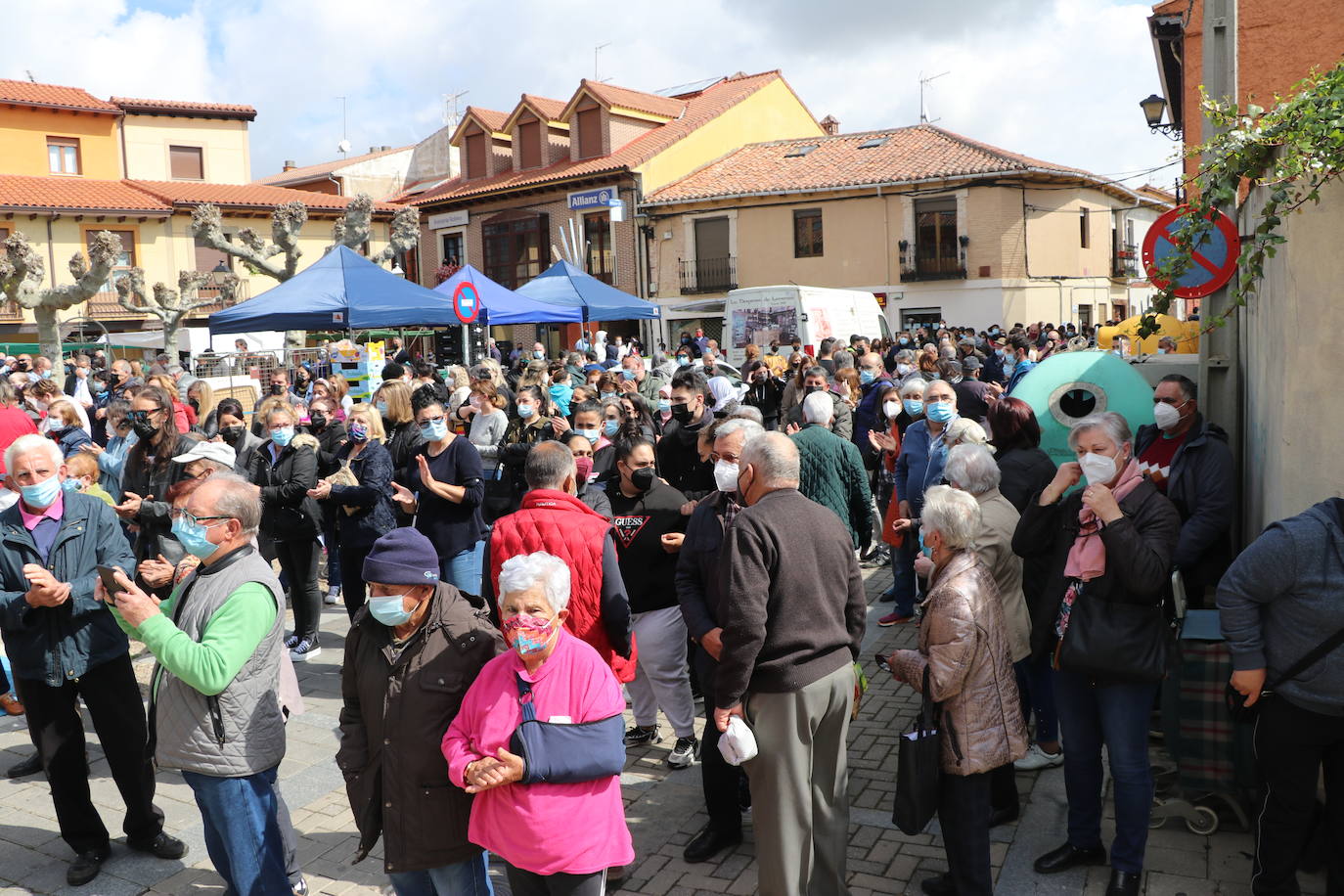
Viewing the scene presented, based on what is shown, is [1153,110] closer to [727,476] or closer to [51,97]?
[727,476]

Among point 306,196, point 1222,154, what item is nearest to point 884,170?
point 306,196

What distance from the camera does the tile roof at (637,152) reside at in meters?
32.8

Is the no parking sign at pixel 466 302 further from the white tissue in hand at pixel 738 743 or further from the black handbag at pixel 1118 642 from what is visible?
the black handbag at pixel 1118 642

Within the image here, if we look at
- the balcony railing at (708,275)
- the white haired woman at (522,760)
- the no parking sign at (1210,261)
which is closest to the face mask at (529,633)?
the white haired woman at (522,760)

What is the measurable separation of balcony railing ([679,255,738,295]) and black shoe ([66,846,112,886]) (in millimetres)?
28464

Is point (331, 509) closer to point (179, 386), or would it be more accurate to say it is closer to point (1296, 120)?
point (179, 386)

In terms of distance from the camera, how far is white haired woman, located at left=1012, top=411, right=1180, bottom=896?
372cm

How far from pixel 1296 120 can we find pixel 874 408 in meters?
5.72

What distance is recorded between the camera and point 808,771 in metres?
A: 3.70

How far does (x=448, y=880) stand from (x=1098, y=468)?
9.21 feet

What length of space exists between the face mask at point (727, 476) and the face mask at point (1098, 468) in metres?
1.43

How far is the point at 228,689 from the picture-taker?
11.7 feet

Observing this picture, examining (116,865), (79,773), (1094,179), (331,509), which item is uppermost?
(1094,179)

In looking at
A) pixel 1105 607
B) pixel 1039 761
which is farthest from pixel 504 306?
pixel 1105 607
